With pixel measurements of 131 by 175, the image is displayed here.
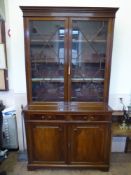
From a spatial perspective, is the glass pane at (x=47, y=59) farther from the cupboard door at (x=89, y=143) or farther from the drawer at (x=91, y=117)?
the cupboard door at (x=89, y=143)

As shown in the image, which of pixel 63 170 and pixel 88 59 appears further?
pixel 63 170

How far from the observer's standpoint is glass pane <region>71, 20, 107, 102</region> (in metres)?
2.12

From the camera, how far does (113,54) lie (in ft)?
8.11

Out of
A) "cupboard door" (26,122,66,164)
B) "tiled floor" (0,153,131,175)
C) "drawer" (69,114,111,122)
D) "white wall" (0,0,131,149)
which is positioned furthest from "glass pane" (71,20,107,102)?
"tiled floor" (0,153,131,175)

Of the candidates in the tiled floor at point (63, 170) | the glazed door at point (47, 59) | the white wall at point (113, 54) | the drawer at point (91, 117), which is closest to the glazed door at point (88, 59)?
the glazed door at point (47, 59)

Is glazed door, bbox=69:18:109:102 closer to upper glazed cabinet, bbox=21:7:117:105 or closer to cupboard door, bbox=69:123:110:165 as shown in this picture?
upper glazed cabinet, bbox=21:7:117:105

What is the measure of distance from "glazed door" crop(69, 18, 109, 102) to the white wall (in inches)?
14.8

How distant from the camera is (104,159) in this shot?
7.57 feet

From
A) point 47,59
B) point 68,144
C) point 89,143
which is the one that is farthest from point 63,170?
point 47,59

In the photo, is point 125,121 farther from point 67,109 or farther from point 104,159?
point 67,109

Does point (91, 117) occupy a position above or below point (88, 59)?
below

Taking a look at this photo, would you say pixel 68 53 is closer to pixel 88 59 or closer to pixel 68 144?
pixel 88 59

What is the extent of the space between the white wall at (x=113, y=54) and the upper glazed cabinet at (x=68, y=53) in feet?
1.21

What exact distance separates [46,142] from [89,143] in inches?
21.9
